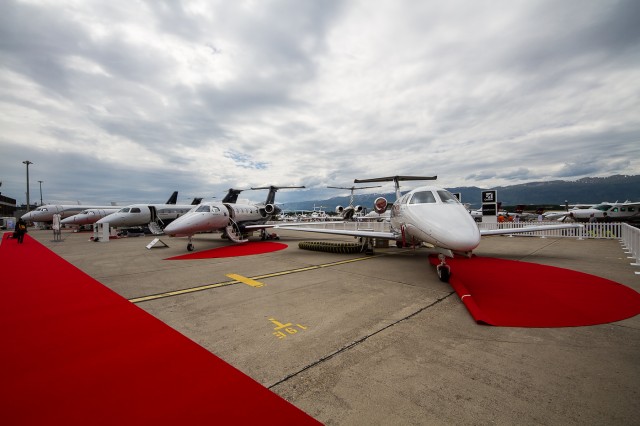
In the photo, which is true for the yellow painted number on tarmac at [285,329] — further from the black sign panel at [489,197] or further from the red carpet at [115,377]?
the black sign panel at [489,197]

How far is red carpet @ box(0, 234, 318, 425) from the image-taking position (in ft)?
7.49

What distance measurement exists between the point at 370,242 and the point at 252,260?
5192 mm

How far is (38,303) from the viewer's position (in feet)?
17.4

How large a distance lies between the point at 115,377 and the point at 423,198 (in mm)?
7208

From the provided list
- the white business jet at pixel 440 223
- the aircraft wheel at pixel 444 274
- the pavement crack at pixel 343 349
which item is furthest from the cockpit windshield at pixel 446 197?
the pavement crack at pixel 343 349

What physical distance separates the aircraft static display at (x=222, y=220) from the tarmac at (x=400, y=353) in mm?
6165

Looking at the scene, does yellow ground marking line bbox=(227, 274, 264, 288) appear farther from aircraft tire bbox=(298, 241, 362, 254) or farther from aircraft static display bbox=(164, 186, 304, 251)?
aircraft static display bbox=(164, 186, 304, 251)

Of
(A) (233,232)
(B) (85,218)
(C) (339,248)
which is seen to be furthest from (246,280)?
(B) (85,218)

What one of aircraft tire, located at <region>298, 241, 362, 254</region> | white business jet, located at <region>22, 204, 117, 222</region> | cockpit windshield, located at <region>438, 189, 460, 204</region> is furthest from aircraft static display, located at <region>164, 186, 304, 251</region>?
white business jet, located at <region>22, 204, 117, 222</region>

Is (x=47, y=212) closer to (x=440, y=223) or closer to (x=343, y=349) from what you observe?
(x=343, y=349)

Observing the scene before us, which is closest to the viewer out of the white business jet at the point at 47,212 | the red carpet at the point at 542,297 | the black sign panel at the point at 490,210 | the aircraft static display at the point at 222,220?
the red carpet at the point at 542,297

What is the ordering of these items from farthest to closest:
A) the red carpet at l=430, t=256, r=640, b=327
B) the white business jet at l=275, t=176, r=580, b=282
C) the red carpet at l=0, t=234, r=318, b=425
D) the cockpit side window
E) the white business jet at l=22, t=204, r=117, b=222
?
the white business jet at l=22, t=204, r=117, b=222 → the cockpit side window → the white business jet at l=275, t=176, r=580, b=282 → the red carpet at l=430, t=256, r=640, b=327 → the red carpet at l=0, t=234, r=318, b=425

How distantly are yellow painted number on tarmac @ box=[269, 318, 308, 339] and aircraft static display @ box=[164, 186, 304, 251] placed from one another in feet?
31.4

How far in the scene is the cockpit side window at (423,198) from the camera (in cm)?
724
